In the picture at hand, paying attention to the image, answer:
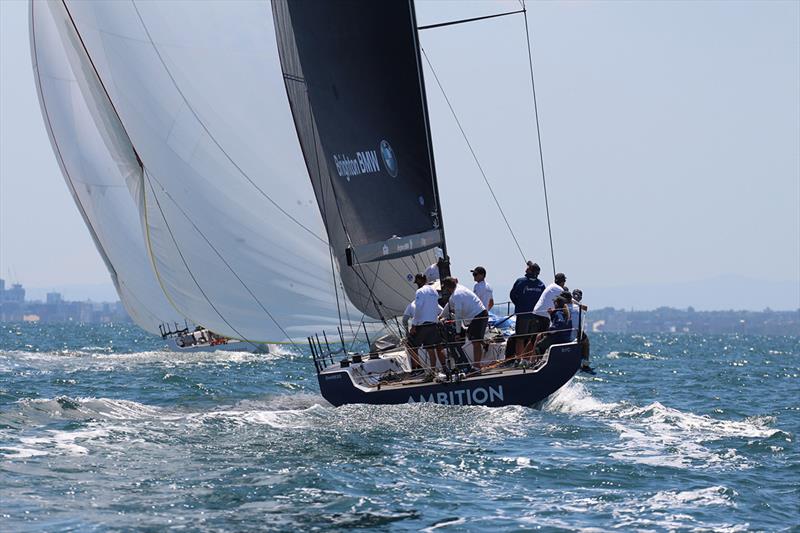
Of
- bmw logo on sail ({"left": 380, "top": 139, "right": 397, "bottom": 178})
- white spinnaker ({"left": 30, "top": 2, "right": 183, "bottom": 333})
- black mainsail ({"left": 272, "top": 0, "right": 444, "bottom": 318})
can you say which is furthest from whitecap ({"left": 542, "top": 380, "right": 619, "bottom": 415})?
white spinnaker ({"left": 30, "top": 2, "right": 183, "bottom": 333})

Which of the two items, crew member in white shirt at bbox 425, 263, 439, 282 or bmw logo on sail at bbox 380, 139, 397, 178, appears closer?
crew member in white shirt at bbox 425, 263, 439, 282

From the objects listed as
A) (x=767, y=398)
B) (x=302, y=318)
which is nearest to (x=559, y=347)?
(x=302, y=318)

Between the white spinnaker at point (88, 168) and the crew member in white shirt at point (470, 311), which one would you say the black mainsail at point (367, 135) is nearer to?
the crew member in white shirt at point (470, 311)

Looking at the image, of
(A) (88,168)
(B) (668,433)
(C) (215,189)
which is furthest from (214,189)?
(A) (88,168)

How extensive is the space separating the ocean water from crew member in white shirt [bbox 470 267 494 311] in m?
1.72

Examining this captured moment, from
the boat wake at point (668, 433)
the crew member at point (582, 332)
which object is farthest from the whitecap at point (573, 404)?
the crew member at point (582, 332)

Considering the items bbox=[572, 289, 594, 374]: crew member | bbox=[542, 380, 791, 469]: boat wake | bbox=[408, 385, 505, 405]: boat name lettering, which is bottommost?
bbox=[542, 380, 791, 469]: boat wake

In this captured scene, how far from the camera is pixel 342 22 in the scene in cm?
1823

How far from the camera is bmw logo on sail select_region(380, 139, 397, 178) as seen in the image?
18.5 metres

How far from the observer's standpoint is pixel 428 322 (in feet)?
51.9

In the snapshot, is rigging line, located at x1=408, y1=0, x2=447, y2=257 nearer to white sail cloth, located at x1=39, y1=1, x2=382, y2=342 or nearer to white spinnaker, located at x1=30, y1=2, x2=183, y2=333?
white sail cloth, located at x1=39, y1=1, x2=382, y2=342

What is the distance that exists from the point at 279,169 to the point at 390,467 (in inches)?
271

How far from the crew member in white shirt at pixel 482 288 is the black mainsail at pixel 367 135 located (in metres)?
1.72

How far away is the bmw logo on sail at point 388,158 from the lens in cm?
1852
